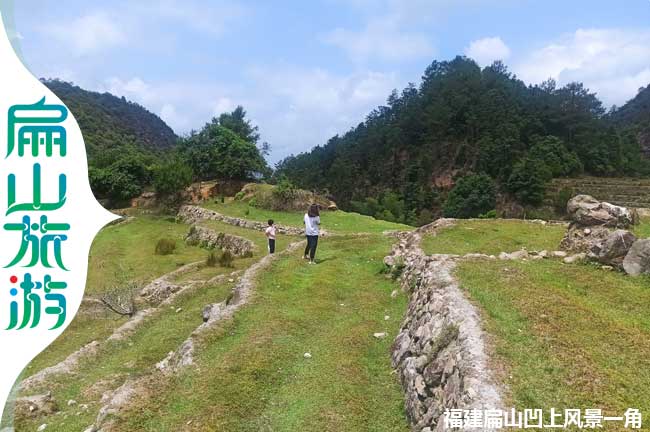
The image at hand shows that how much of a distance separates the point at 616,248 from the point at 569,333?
4.69 metres

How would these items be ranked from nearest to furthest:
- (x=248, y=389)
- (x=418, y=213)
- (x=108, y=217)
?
1. (x=108, y=217)
2. (x=248, y=389)
3. (x=418, y=213)

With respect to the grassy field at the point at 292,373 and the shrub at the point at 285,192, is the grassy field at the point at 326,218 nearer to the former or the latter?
the shrub at the point at 285,192

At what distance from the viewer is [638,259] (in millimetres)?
9734

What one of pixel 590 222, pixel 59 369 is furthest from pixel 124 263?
pixel 590 222

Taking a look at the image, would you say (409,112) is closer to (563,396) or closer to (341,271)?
(341,271)

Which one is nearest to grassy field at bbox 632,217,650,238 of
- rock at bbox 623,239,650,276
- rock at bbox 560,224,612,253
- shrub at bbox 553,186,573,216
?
rock at bbox 560,224,612,253

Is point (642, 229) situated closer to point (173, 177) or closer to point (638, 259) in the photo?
point (638, 259)

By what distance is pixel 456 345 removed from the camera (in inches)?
272

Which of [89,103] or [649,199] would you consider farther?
[89,103]

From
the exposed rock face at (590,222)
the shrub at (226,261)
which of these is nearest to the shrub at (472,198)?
the shrub at (226,261)

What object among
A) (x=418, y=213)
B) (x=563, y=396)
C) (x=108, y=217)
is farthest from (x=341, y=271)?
(x=418, y=213)

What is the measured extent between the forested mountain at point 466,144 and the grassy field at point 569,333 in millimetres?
53841

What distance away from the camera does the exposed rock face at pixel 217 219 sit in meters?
28.8

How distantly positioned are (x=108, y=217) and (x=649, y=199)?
181 ft
